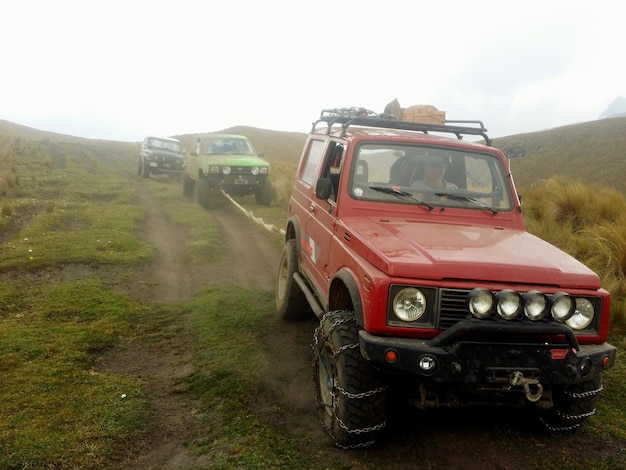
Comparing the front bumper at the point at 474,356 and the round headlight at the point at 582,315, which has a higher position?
the round headlight at the point at 582,315

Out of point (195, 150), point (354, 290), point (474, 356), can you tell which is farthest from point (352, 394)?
point (195, 150)

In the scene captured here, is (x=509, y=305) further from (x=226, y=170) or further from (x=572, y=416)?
(x=226, y=170)

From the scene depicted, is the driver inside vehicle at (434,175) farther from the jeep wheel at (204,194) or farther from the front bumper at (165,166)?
the front bumper at (165,166)

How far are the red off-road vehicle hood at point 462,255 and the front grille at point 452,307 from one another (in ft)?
0.30

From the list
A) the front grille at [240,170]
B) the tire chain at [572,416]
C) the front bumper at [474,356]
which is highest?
the front grille at [240,170]

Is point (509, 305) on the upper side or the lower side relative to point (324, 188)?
lower

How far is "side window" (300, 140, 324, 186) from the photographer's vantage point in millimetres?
5429

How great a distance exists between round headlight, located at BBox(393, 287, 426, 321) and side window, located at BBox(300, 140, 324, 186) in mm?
2480

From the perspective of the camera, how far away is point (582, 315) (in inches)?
123

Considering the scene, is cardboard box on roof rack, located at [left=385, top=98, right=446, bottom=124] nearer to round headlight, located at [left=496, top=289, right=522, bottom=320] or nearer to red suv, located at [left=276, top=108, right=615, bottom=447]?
Result: red suv, located at [left=276, top=108, right=615, bottom=447]

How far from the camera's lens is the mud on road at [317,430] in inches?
127

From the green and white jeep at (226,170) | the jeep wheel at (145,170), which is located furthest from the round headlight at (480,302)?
the jeep wheel at (145,170)

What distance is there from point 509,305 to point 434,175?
5.93 feet

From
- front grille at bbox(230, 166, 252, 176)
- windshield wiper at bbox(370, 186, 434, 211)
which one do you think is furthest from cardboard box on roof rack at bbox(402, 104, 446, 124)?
front grille at bbox(230, 166, 252, 176)
